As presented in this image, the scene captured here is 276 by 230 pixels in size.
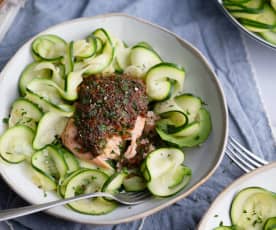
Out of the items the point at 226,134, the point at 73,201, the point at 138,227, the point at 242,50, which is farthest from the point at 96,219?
the point at 242,50

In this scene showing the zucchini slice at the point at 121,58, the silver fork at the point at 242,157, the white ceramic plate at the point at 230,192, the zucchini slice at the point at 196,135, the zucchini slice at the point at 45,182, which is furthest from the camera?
the zucchini slice at the point at 121,58

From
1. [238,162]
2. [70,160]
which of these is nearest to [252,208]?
[238,162]

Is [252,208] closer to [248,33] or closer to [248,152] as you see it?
[248,152]

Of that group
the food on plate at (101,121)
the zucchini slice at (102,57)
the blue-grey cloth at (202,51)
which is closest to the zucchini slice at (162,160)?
the food on plate at (101,121)

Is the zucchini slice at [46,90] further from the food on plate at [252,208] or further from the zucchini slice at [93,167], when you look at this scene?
the food on plate at [252,208]

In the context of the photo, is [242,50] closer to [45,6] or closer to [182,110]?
[182,110]

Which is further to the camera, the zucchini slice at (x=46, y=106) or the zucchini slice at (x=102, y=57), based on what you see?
the zucchini slice at (x=102, y=57)

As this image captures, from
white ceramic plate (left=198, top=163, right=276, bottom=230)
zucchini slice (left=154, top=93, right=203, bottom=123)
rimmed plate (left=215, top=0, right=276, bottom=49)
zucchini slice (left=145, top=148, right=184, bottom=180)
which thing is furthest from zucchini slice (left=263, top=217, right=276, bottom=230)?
rimmed plate (left=215, top=0, right=276, bottom=49)

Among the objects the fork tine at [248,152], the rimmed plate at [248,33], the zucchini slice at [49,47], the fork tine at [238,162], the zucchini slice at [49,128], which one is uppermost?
the rimmed plate at [248,33]
